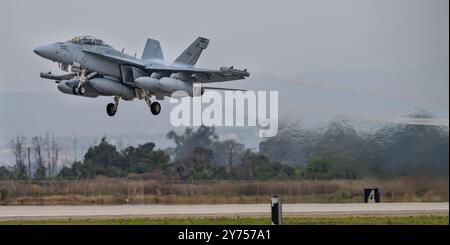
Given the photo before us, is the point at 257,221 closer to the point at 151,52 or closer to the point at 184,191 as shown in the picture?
the point at 184,191

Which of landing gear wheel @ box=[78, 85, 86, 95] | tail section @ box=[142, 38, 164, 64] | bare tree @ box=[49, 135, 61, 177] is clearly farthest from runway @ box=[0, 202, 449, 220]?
tail section @ box=[142, 38, 164, 64]

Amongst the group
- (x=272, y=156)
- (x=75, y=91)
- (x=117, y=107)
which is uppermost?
(x=75, y=91)

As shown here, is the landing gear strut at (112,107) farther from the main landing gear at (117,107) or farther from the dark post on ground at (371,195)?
the dark post on ground at (371,195)

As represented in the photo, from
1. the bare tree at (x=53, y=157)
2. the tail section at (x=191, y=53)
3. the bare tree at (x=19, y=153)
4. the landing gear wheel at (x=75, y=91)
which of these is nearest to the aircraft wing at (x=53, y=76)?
the bare tree at (x=53, y=157)

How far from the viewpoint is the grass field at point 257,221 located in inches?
894

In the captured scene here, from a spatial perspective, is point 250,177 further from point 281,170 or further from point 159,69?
point 159,69

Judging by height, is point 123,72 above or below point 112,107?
above

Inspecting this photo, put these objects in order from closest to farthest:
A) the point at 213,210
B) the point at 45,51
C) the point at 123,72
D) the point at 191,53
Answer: the point at 213,210
the point at 45,51
the point at 123,72
the point at 191,53

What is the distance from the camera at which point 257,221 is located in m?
23.2

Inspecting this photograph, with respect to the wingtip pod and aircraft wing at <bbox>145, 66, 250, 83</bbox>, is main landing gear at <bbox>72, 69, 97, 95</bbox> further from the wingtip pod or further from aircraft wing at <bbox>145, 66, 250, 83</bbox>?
the wingtip pod

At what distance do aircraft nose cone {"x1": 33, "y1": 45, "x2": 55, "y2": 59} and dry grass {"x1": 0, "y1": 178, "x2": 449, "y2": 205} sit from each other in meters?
3.45
